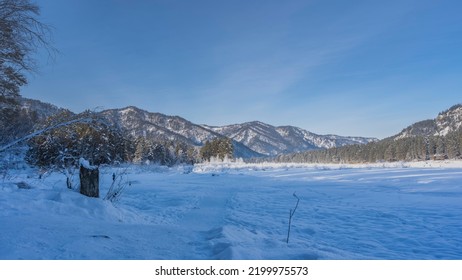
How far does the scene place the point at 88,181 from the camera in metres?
8.26

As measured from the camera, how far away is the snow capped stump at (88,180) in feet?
26.8

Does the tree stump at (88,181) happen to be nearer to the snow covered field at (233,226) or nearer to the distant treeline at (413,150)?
the snow covered field at (233,226)

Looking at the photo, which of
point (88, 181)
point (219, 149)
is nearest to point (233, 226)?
point (88, 181)

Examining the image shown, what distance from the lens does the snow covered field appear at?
12.5 feet

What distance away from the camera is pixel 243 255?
12.1 feet

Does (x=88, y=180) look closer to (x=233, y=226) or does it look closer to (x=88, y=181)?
(x=88, y=181)

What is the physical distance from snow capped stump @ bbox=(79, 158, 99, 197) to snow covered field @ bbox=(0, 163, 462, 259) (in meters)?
0.43

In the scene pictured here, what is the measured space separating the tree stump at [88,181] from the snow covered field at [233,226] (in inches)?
16.4

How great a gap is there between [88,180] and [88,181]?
0.09 ft

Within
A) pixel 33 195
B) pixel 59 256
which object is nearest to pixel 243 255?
pixel 59 256

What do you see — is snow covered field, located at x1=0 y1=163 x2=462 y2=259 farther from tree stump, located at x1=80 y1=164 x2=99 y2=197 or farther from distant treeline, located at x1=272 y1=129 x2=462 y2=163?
distant treeline, located at x1=272 y1=129 x2=462 y2=163

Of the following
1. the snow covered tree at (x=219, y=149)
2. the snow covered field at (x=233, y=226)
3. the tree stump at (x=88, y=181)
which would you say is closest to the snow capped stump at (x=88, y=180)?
the tree stump at (x=88, y=181)
